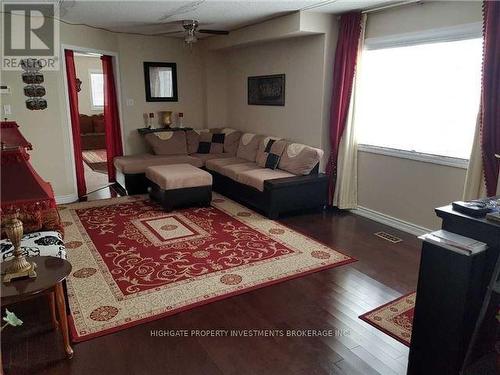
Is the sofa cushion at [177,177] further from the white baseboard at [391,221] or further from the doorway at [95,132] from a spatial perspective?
the white baseboard at [391,221]

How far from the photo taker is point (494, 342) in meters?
1.86

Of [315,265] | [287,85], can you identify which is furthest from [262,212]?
[287,85]

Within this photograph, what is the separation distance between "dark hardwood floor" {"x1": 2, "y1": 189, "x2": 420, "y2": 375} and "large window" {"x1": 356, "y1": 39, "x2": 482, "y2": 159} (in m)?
1.54

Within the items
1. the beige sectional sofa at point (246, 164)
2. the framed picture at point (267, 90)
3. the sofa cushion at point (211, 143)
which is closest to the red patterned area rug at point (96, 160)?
the beige sectional sofa at point (246, 164)

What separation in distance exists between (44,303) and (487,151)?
11.9 feet

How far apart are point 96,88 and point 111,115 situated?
5.11 meters

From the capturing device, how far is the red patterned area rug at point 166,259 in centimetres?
257

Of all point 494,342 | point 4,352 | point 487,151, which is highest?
point 487,151

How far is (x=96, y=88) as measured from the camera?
33.7 ft

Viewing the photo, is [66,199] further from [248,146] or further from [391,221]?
[391,221]

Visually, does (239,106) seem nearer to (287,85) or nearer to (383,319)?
(287,85)

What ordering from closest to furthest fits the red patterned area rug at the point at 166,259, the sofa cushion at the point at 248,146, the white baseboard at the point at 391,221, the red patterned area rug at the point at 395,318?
the red patterned area rug at the point at 395,318 → the red patterned area rug at the point at 166,259 → the white baseboard at the point at 391,221 → the sofa cushion at the point at 248,146

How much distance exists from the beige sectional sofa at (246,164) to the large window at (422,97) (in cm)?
85

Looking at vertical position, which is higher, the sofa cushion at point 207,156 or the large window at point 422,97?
the large window at point 422,97
